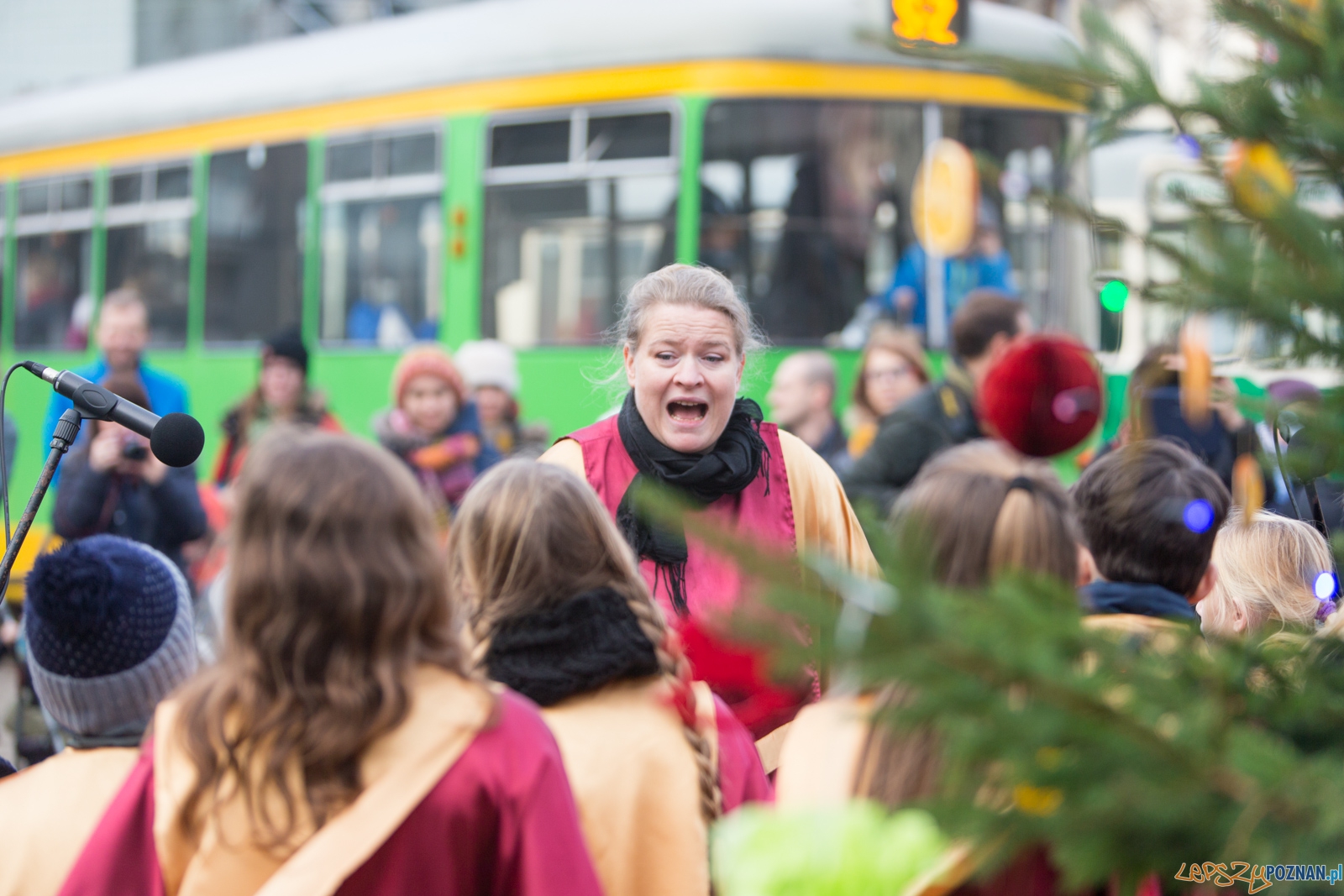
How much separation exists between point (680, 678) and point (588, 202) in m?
5.69

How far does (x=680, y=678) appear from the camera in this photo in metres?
2.34

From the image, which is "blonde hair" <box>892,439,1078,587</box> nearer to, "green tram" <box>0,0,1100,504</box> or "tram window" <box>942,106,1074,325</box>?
"green tram" <box>0,0,1100,504</box>

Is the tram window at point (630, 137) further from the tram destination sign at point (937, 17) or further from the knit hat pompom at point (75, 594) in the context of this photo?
the knit hat pompom at point (75, 594)

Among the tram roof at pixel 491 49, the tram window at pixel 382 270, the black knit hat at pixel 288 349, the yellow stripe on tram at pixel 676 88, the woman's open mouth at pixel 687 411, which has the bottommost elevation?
the woman's open mouth at pixel 687 411

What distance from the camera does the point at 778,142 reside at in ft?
24.7

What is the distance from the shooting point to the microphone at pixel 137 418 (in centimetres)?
256

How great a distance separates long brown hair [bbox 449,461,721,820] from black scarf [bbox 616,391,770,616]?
0.64 meters

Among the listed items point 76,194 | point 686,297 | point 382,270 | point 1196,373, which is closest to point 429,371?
point 382,270

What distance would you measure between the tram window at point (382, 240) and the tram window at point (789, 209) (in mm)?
1844

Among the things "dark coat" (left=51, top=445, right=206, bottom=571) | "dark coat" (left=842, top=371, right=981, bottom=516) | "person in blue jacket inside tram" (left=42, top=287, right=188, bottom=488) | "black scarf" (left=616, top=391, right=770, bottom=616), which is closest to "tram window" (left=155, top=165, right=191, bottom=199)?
"person in blue jacket inside tram" (left=42, top=287, right=188, bottom=488)

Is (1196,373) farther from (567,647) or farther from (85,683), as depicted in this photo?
(85,683)

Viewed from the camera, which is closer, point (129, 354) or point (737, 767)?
point (737, 767)

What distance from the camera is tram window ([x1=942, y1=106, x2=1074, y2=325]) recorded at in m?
7.65

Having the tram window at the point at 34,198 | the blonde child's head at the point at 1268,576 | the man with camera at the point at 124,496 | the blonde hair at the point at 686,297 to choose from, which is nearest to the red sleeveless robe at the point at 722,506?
the blonde hair at the point at 686,297
